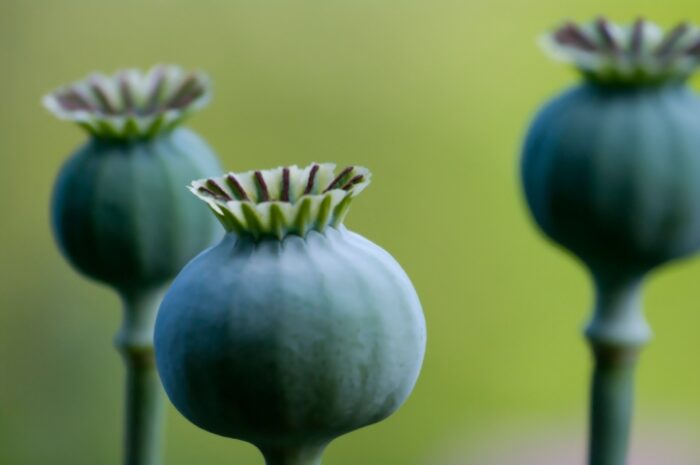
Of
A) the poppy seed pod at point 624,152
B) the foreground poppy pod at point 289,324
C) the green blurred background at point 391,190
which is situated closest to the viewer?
the foreground poppy pod at point 289,324

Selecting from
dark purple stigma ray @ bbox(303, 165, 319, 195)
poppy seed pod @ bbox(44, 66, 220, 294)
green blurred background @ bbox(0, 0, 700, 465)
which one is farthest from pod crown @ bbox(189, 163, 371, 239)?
green blurred background @ bbox(0, 0, 700, 465)

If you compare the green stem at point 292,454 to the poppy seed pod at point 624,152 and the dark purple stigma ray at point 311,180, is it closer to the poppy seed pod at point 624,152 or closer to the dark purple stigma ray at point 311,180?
the dark purple stigma ray at point 311,180

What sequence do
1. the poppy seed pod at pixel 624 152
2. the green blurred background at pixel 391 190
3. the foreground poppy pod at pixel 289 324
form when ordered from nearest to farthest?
1. the foreground poppy pod at pixel 289 324
2. the poppy seed pod at pixel 624 152
3. the green blurred background at pixel 391 190

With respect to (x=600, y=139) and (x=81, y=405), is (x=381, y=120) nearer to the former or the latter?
(x=81, y=405)

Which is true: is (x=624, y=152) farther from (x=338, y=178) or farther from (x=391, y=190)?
(x=391, y=190)

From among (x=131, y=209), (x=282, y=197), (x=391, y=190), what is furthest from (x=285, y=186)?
(x=391, y=190)

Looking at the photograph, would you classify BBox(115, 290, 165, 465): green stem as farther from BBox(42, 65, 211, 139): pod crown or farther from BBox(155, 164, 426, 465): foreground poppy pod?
BBox(155, 164, 426, 465): foreground poppy pod

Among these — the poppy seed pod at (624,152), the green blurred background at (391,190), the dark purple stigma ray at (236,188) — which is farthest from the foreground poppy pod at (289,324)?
the green blurred background at (391,190)
